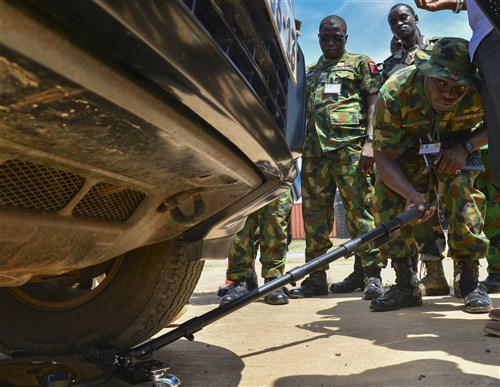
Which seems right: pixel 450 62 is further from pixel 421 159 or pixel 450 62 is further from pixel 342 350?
pixel 342 350

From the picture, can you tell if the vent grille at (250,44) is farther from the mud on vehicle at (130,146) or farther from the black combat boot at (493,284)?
the black combat boot at (493,284)

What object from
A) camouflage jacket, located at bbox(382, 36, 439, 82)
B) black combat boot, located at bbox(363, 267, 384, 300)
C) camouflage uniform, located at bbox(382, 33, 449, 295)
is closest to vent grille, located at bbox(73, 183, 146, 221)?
camouflage uniform, located at bbox(382, 33, 449, 295)

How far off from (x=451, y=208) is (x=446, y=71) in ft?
2.21

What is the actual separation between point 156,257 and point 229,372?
15.6 inches

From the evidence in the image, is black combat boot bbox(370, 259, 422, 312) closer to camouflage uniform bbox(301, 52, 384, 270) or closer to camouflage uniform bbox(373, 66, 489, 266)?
camouflage uniform bbox(373, 66, 489, 266)

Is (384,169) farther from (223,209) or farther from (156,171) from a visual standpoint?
(156,171)

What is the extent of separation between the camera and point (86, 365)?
1.38m

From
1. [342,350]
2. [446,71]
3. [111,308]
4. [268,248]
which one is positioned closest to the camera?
[111,308]

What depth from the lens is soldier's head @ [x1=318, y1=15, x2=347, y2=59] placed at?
12.6 ft

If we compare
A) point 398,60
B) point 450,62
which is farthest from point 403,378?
A: point 398,60

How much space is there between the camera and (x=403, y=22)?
13.6 feet

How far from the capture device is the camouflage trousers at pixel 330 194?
3.45 metres

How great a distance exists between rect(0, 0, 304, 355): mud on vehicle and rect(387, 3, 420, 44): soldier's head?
293cm

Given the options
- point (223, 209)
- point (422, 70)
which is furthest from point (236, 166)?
point (422, 70)
